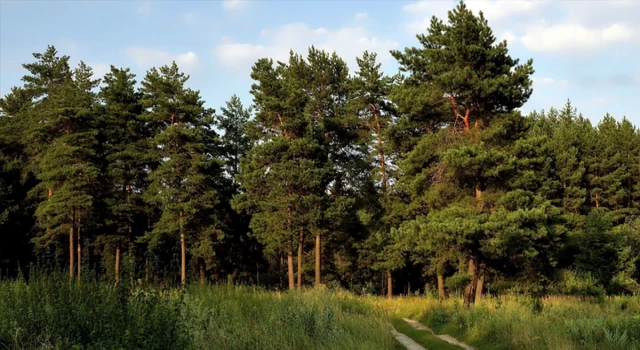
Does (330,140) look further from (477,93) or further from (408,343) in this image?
(408,343)

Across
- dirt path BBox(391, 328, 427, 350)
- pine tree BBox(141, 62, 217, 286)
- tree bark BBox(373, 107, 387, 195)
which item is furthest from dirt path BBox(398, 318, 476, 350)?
pine tree BBox(141, 62, 217, 286)

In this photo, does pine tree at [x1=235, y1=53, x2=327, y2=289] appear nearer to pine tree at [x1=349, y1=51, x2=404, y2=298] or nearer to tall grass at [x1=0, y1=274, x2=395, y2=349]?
pine tree at [x1=349, y1=51, x2=404, y2=298]

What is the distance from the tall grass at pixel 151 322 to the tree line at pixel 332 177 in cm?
1350

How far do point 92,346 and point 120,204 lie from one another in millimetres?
33973

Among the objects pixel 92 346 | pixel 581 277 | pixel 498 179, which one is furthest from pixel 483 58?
pixel 92 346

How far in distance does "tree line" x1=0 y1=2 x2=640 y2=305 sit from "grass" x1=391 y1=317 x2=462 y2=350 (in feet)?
19.6

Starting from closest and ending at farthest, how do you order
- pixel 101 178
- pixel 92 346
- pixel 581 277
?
pixel 92 346 → pixel 581 277 → pixel 101 178

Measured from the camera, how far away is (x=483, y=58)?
962 inches

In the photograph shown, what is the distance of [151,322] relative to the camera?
258 inches

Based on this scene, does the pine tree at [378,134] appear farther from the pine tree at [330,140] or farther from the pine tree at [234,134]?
the pine tree at [234,134]

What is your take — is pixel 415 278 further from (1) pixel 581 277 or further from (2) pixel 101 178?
(2) pixel 101 178

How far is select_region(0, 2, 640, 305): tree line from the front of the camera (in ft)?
78.7

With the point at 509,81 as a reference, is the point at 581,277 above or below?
below

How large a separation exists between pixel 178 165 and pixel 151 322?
3155cm
